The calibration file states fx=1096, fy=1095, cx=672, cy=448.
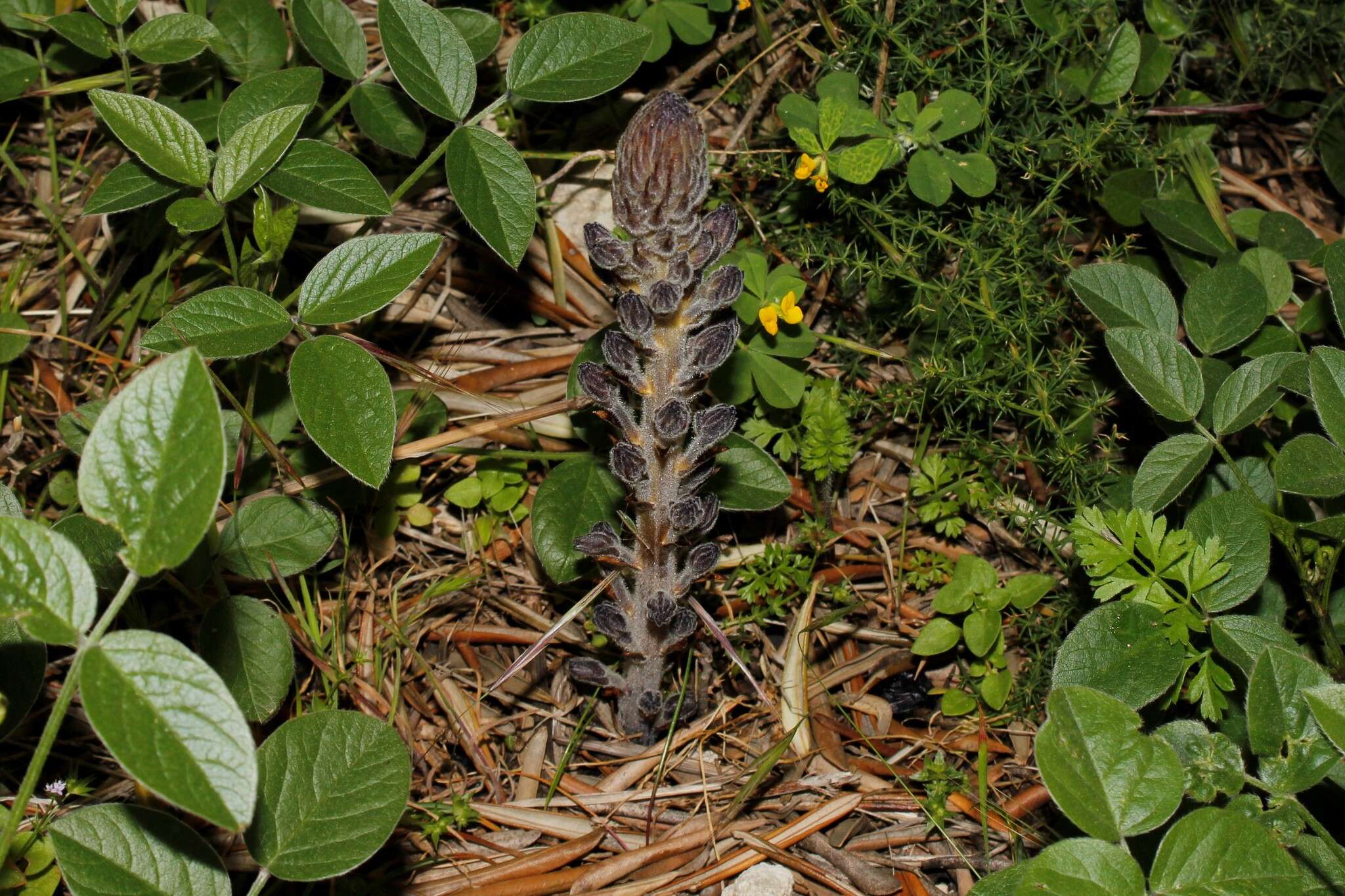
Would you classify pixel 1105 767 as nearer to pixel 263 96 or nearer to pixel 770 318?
pixel 770 318

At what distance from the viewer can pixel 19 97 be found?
11.0ft

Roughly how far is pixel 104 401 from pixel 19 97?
123cm

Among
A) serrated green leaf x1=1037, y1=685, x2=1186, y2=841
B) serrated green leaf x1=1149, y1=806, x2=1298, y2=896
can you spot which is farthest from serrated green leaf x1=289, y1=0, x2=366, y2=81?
serrated green leaf x1=1149, y1=806, x2=1298, y2=896

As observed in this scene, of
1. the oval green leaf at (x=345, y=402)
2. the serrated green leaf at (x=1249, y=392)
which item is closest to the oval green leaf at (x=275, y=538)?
the oval green leaf at (x=345, y=402)

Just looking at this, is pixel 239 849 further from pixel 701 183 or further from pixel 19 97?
pixel 19 97

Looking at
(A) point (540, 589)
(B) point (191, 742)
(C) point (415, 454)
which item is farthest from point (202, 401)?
(A) point (540, 589)

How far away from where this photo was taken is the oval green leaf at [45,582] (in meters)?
1.64

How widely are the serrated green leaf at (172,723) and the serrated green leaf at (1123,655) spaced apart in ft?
5.55

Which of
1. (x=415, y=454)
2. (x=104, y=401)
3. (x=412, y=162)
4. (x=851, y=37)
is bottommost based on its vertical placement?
(x=415, y=454)

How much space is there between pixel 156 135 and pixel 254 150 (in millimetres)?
223

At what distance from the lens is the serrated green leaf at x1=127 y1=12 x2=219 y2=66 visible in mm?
2961

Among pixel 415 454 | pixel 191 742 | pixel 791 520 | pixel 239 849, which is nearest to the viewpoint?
pixel 191 742

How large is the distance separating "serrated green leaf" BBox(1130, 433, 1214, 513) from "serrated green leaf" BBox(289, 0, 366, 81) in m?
2.40

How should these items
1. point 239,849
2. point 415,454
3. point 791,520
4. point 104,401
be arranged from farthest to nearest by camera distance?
1. point 791,520
2. point 415,454
3. point 104,401
4. point 239,849
